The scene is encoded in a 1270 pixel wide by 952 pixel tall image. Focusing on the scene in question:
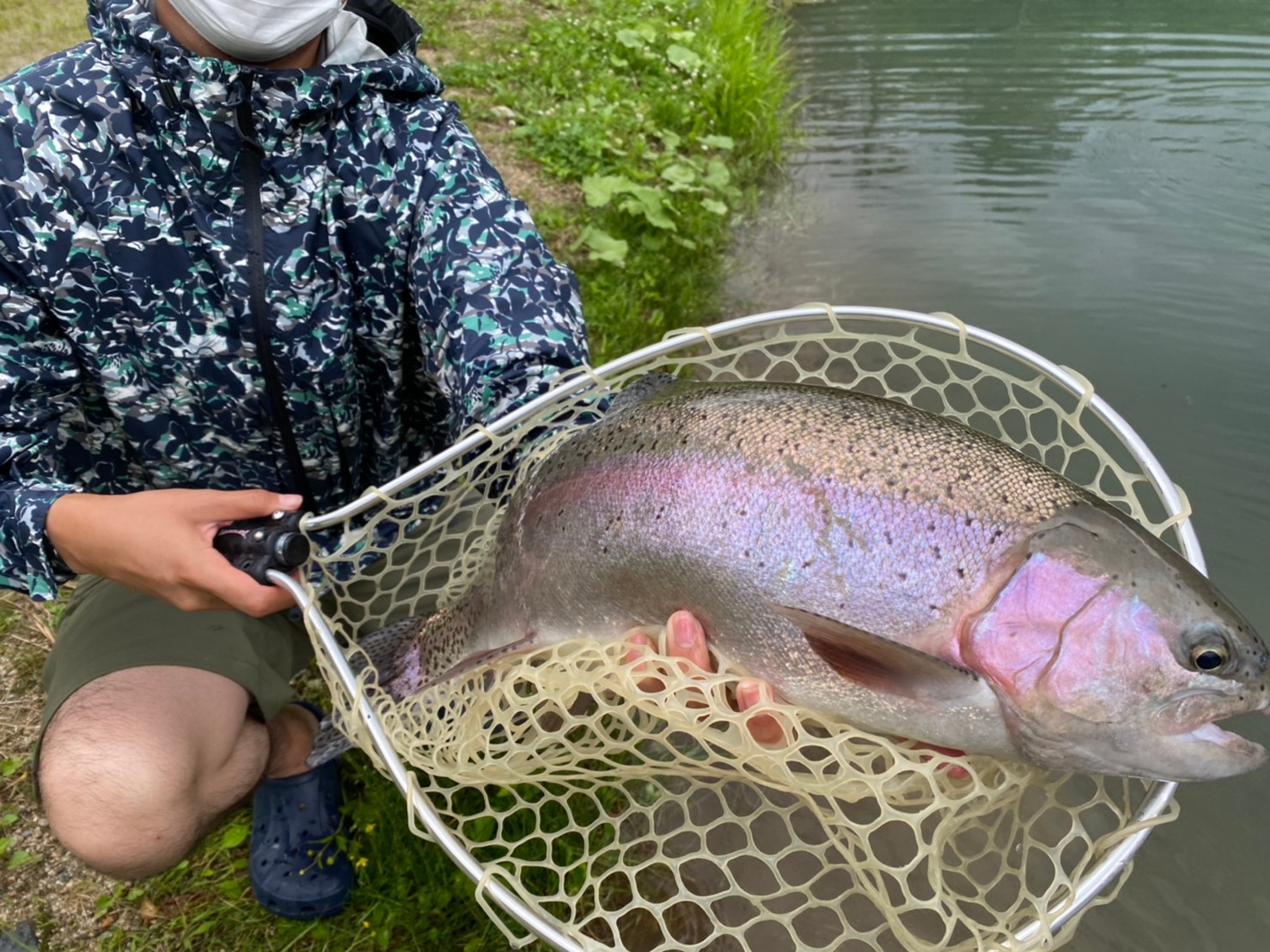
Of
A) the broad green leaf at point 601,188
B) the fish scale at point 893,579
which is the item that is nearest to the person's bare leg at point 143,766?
the fish scale at point 893,579

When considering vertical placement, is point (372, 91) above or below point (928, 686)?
above

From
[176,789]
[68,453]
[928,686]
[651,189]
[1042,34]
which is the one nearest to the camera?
[928,686]

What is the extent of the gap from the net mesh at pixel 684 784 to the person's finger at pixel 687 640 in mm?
60

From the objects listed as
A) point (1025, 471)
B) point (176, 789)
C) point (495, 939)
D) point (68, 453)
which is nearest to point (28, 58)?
point (68, 453)

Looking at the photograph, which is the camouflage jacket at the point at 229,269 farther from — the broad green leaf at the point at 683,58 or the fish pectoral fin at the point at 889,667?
the broad green leaf at the point at 683,58

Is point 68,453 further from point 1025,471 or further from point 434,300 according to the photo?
point 1025,471

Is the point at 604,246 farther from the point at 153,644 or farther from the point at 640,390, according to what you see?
the point at 153,644

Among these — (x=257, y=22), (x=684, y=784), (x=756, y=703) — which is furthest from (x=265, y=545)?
(x=684, y=784)

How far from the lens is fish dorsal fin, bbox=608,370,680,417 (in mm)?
2035

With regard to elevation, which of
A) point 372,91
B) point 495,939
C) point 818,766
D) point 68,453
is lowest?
point 495,939

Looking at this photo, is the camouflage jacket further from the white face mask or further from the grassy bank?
the grassy bank

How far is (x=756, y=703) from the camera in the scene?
5.45 ft

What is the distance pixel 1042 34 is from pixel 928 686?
1020cm

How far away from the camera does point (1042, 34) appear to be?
938 cm
